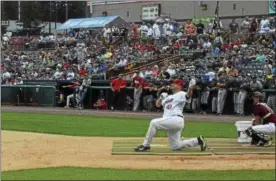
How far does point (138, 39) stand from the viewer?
39.0 metres

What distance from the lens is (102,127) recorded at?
20.1 metres

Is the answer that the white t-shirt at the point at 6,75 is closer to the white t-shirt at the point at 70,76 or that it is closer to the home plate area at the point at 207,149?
the white t-shirt at the point at 70,76

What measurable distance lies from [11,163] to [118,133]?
683 cm

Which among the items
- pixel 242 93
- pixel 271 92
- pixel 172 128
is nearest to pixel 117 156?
pixel 172 128

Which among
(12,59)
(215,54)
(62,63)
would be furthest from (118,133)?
(12,59)

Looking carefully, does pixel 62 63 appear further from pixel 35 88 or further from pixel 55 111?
pixel 55 111

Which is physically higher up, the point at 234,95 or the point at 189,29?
the point at 189,29

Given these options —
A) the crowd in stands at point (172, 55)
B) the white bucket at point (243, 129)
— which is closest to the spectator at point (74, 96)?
the crowd in stands at point (172, 55)

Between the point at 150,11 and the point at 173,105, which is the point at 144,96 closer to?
the point at 173,105

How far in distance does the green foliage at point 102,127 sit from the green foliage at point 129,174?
7046mm

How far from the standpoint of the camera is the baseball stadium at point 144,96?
36.5 feet

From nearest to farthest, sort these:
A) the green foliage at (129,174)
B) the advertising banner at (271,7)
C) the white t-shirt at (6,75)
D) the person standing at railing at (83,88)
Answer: the green foliage at (129,174)
the person standing at railing at (83,88)
the white t-shirt at (6,75)
the advertising banner at (271,7)

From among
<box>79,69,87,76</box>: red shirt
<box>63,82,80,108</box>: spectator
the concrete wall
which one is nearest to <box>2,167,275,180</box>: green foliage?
<box>63,82,80,108</box>: spectator

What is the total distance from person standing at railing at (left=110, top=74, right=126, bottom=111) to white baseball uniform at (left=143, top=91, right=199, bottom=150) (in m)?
16.2
